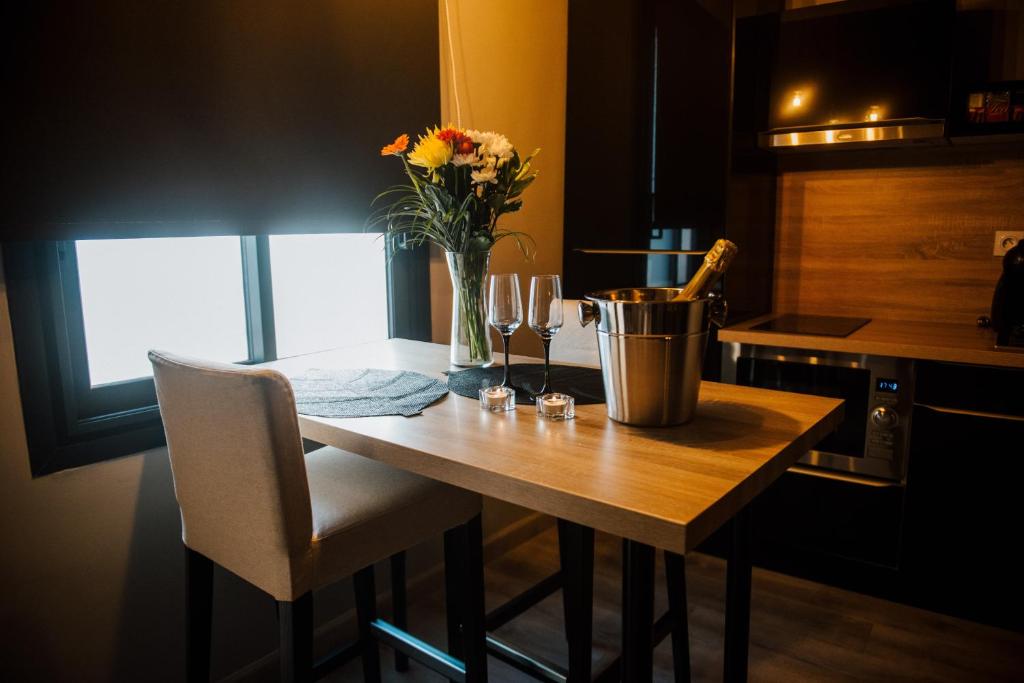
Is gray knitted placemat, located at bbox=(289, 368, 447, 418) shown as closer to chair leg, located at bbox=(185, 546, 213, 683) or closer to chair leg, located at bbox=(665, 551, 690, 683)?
chair leg, located at bbox=(185, 546, 213, 683)

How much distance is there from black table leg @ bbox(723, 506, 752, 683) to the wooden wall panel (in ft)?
5.91

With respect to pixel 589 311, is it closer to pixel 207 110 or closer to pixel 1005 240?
pixel 207 110

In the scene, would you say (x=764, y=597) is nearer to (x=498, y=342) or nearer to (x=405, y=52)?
(x=498, y=342)

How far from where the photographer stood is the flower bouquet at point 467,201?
1.64 metres

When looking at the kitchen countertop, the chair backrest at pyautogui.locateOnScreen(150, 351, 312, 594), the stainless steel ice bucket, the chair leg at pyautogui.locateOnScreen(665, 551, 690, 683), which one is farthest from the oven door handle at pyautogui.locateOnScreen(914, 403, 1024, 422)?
the chair backrest at pyautogui.locateOnScreen(150, 351, 312, 594)

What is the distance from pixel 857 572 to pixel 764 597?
32 cm

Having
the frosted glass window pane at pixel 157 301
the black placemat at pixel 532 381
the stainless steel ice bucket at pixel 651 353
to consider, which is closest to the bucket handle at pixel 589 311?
the stainless steel ice bucket at pixel 651 353

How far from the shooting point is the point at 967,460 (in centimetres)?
216

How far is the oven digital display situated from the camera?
226cm

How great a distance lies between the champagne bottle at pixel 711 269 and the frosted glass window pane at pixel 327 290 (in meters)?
1.24

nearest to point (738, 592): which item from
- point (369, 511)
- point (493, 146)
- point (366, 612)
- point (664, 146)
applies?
point (369, 511)

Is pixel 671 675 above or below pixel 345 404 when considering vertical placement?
below

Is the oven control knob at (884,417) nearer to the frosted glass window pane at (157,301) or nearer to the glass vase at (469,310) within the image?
the glass vase at (469,310)

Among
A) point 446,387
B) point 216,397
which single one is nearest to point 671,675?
point 446,387
